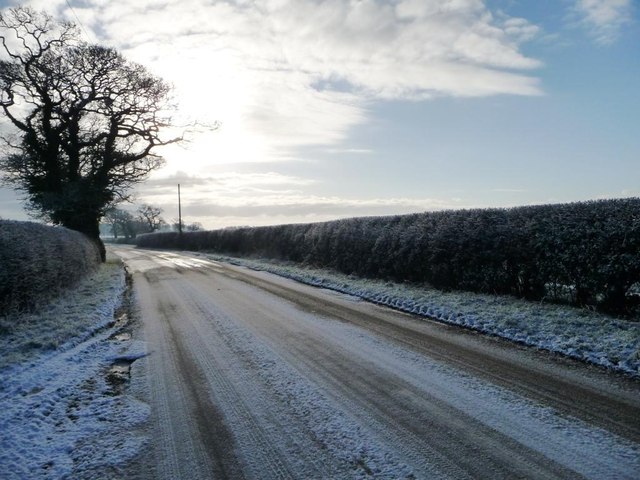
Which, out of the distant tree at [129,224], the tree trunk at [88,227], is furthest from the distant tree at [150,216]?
the tree trunk at [88,227]

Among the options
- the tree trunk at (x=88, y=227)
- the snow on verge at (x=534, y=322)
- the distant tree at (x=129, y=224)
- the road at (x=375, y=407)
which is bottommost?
the road at (x=375, y=407)

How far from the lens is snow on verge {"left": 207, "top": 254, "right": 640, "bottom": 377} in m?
6.21

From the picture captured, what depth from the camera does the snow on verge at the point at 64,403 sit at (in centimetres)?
356

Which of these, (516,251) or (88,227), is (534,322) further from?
(88,227)

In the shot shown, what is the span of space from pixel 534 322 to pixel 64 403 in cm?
788

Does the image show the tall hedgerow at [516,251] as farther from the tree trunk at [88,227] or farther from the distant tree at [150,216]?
the distant tree at [150,216]

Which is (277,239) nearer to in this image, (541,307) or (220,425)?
(541,307)

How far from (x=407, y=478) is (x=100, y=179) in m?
27.8

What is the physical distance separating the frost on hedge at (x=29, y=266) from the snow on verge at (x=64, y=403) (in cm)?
81

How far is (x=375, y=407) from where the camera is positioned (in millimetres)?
4461

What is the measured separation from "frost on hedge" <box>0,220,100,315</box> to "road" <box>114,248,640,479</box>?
3331 mm

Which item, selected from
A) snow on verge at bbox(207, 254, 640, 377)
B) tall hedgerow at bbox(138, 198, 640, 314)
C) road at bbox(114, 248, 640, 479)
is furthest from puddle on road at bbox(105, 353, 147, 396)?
tall hedgerow at bbox(138, 198, 640, 314)

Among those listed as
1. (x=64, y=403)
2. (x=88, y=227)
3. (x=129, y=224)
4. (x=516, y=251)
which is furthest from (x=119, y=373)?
(x=129, y=224)

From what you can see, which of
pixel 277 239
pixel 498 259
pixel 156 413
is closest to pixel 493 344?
pixel 498 259
